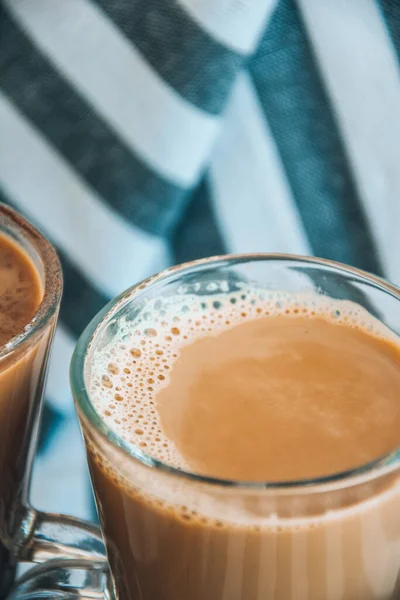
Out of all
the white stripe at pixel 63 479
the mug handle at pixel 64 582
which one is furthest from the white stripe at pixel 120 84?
the mug handle at pixel 64 582

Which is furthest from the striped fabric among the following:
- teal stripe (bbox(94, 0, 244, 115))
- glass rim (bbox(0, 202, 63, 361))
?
glass rim (bbox(0, 202, 63, 361))

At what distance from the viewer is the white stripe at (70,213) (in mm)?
1055

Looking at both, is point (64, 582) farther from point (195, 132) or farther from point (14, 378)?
point (195, 132)

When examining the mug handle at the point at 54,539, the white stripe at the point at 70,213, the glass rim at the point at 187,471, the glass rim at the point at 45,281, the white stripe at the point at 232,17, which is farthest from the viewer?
the white stripe at the point at 70,213

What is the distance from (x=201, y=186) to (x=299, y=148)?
0.41 feet

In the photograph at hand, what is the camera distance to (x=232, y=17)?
941mm

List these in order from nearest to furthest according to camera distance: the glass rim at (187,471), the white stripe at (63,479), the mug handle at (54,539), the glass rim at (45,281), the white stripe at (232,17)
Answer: the glass rim at (187,471) → the glass rim at (45,281) → the mug handle at (54,539) → the white stripe at (232,17) → the white stripe at (63,479)

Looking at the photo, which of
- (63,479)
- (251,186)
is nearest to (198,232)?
(251,186)

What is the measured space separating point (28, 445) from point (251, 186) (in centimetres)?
46

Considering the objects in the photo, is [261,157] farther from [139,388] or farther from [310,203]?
[139,388]

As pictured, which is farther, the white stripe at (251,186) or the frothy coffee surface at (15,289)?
the white stripe at (251,186)

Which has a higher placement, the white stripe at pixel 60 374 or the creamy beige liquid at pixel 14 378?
the creamy beige liquid at pixel 14 378

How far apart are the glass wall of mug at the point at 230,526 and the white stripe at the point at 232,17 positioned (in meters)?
0.46

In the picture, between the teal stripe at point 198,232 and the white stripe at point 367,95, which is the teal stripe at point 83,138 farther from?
the white stripe at point 367,95
